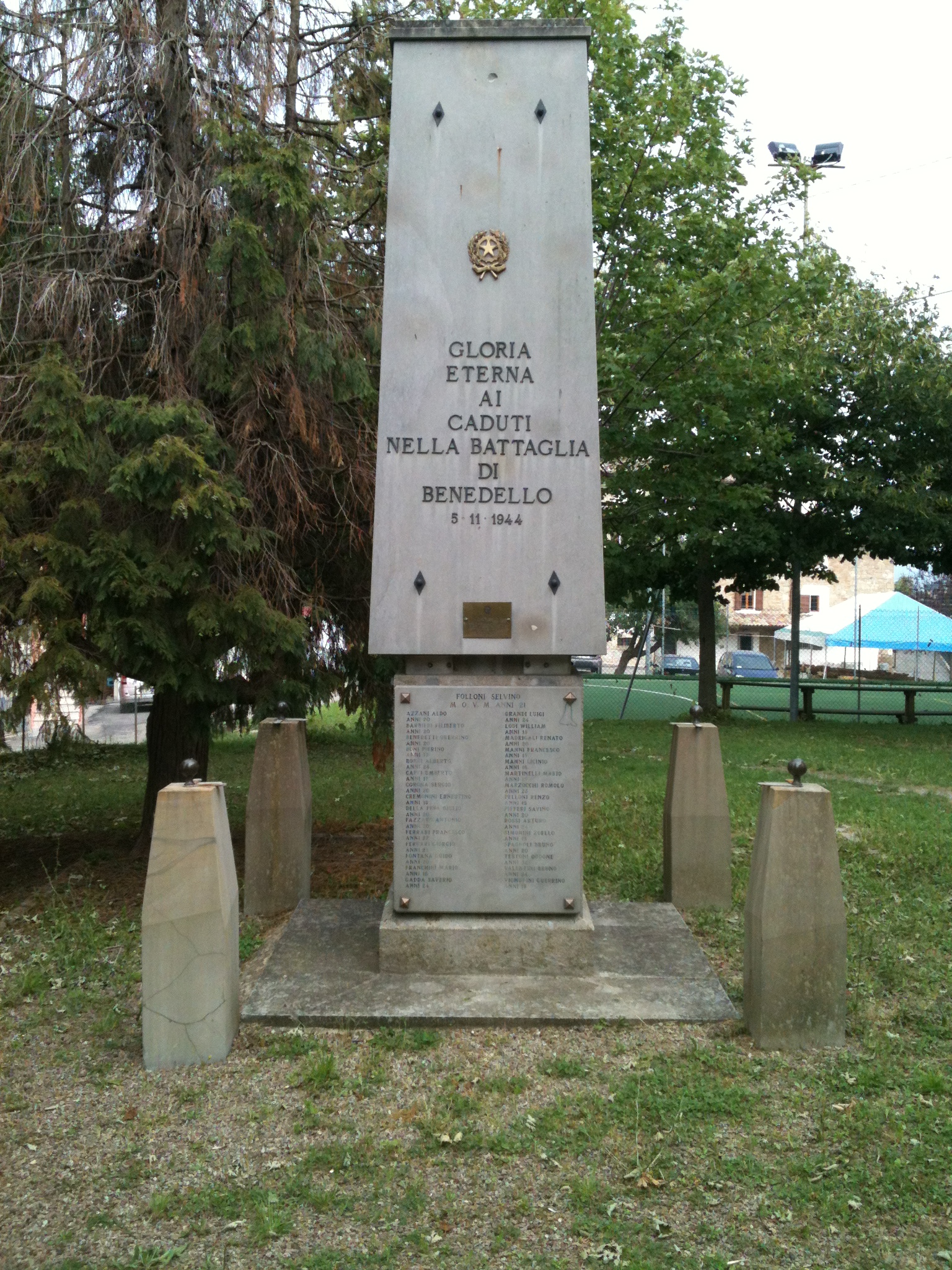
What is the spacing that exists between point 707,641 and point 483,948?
55.8 feet

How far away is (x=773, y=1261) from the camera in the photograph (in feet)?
11.0

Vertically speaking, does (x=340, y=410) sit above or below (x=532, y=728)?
above

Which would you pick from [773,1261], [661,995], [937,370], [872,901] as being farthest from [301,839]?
[937,370]

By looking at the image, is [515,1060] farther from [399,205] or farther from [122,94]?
[122,94]

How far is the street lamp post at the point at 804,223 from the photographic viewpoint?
16.1 metres

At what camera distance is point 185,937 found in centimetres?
473

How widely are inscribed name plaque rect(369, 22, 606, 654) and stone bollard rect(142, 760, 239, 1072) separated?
1.42 m

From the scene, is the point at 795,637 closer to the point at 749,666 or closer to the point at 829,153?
the point at 829,153

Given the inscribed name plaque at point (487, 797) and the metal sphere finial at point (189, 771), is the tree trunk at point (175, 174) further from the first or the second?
the metal sphere finial at point (189, 771)

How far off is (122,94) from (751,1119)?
744cm

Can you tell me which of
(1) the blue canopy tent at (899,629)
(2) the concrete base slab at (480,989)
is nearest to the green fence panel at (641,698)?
(1) the blue canopy tent at (899,629)

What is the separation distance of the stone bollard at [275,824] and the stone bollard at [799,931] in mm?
3382

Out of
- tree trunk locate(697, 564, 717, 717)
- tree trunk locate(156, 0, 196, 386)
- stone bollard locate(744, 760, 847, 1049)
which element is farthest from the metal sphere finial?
tree trunk locate(697, 564, 717, 717)

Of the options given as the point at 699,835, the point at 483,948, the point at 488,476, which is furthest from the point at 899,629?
the point at 483,948
